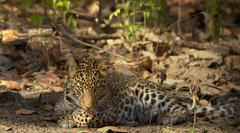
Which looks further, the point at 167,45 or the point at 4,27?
the point at 4,27

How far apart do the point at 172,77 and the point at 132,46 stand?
1293 millimetres

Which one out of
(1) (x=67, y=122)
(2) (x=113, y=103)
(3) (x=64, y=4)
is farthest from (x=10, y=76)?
(1) (x=67, y=122)

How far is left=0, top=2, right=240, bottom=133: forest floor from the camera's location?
9.30 m

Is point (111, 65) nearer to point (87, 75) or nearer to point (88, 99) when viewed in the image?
point (87, 75)

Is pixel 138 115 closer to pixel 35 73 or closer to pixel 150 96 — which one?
pixel 150 96

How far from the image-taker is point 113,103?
921 centimetres

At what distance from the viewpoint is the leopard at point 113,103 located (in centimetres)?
860

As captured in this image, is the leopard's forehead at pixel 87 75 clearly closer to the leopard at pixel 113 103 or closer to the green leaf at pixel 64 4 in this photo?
the leopard at pixel 113 103

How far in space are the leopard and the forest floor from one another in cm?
16

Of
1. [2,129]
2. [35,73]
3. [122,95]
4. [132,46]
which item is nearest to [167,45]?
[132,46]

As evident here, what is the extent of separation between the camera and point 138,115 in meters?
9.50

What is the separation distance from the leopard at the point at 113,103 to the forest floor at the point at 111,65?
156 millimetres

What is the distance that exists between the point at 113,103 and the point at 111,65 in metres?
1.81

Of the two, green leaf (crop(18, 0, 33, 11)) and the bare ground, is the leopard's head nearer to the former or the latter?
the bare ground
